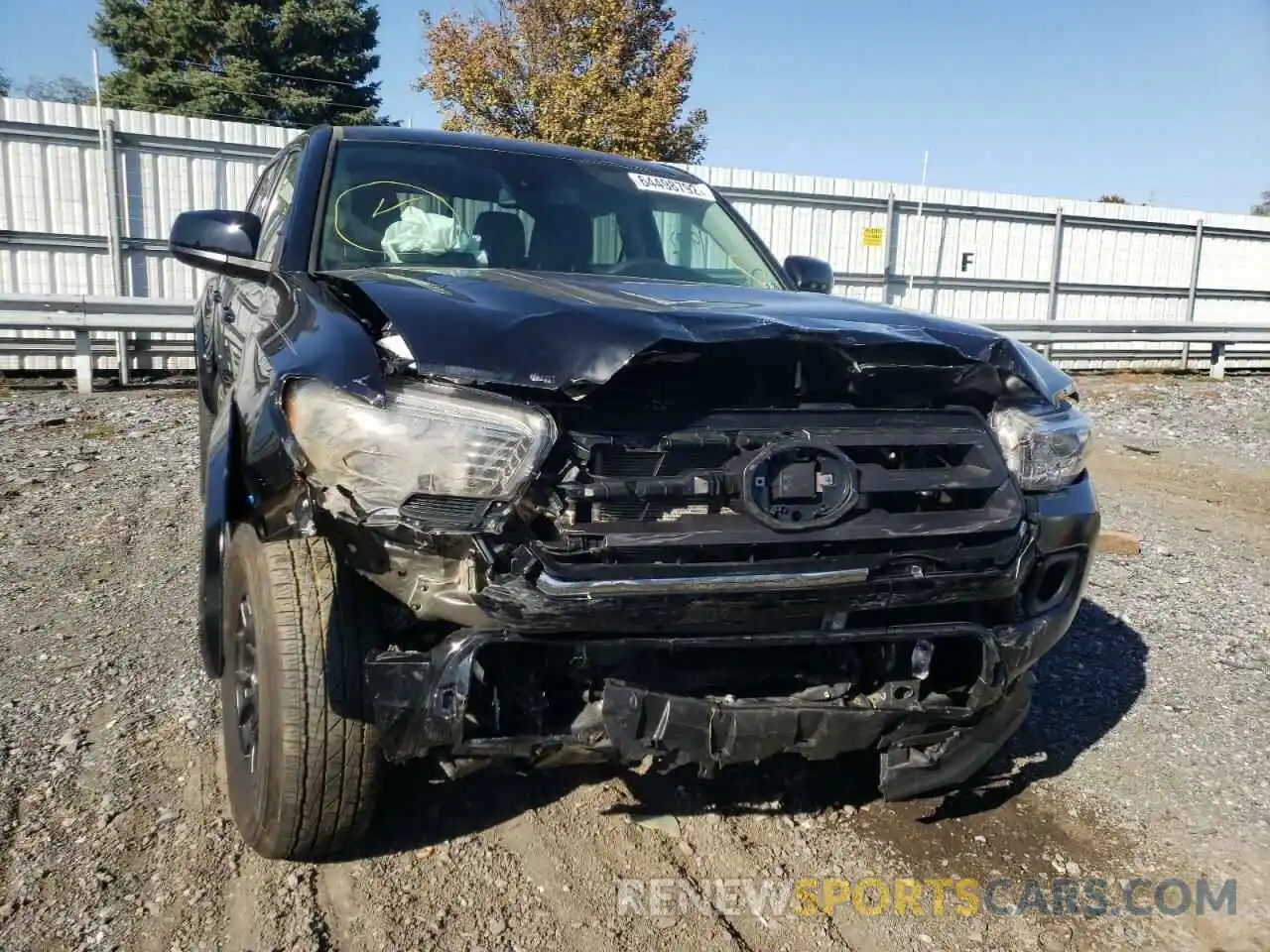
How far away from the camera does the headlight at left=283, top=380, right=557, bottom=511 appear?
1.95 meters

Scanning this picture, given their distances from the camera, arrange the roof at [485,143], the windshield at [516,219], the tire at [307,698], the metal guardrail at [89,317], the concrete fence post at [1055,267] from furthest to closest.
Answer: the concrete fence post at [1055,267]
the metal guardrail at [89,317]
the roof at [485,143]
the windshield at [516,219]
the tire at [307,698]

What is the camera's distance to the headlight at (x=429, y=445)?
1952 millimetres

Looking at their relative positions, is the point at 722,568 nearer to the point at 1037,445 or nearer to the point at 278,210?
the point at 1037,445

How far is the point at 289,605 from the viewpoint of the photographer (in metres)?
2.12

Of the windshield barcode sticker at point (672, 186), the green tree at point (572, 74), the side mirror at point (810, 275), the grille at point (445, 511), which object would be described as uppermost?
the green tree at point (572, 74)

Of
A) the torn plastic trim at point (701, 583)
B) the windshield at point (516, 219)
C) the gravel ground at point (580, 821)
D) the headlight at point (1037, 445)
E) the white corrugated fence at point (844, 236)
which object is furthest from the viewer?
the white corrugated fence at point (844, 236)

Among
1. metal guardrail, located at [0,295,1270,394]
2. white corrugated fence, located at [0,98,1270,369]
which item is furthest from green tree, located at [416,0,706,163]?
metal guardrail, located at [0,295,1270,394]

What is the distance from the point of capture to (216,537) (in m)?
2.50

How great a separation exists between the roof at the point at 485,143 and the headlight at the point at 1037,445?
2043 mm

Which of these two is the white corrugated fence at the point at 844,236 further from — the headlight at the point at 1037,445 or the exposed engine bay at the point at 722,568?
the headlight at the point at 1037,445

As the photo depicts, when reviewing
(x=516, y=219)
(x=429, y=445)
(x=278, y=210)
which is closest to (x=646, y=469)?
(x=429, y=445)

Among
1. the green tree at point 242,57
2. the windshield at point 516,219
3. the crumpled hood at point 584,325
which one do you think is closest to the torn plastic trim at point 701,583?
the crumpled hood at point 584,325

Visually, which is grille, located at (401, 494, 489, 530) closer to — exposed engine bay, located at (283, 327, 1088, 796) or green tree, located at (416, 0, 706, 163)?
exposed engine bay, located at (283, 327, 1088, 796)

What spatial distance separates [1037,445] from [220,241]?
251 cm
